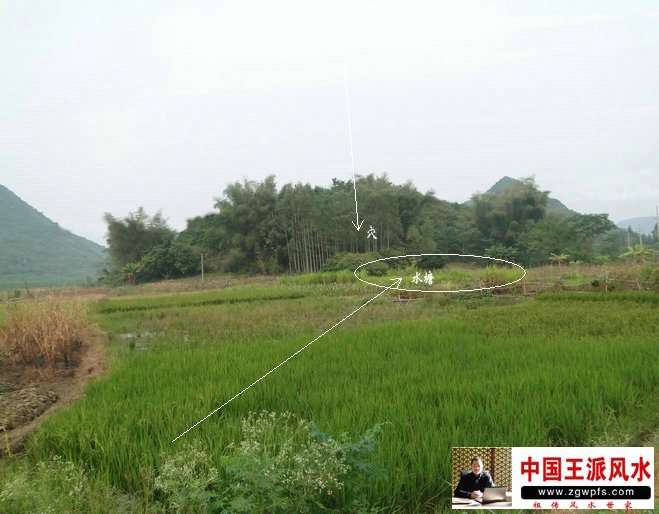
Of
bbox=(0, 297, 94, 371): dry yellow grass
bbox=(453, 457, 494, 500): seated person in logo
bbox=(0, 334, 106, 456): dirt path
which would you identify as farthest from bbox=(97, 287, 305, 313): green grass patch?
bbox=(453, 457, 494, 500): seated person in logo

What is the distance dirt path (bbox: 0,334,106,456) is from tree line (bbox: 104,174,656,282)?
5.51 metres

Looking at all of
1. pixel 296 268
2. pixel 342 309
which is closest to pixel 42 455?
pixel 342 309

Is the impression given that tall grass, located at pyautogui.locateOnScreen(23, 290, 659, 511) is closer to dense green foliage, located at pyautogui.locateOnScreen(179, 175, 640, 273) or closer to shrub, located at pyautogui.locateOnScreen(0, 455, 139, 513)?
shrub, located at pyautogui.locateOnScreen(0, 455, 139, 513)

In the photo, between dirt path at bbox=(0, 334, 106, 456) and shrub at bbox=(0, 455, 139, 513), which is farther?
dirt path at bbox=(0, 334, 106, 456)

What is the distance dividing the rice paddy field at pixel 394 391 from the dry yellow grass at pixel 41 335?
725 mm

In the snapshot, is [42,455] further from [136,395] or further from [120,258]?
[120,258]

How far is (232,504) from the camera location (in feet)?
6.85

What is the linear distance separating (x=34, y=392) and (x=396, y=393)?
13.9ft

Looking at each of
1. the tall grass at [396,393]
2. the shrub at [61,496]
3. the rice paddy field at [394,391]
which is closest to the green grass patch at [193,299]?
the rice paddy field at [394,391]

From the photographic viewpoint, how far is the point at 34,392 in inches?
211

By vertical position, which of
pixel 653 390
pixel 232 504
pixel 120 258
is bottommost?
pixel 653 390

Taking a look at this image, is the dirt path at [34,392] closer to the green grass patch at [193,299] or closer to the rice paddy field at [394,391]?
the rice paddy field at [394,391]

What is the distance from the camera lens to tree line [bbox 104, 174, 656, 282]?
1070 centimetres

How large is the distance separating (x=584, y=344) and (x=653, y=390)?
1.80m
